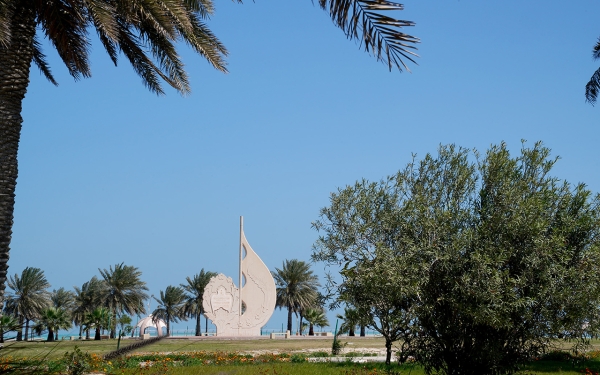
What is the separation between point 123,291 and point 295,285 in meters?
15.4

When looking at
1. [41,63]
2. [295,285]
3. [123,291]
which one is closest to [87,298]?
[123,291]

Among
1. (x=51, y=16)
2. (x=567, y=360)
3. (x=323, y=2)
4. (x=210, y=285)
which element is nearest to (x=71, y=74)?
(x=51, y=16)

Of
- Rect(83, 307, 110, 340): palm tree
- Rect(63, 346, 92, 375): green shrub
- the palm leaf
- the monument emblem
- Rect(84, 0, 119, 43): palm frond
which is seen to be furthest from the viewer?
Rect(83, 307, 110, 340): palm tree

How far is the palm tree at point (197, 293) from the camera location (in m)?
57.1

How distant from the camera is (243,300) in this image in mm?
42812

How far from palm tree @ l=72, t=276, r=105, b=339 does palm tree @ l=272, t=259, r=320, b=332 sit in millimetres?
15832

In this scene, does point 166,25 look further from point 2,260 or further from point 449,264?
point 449,264

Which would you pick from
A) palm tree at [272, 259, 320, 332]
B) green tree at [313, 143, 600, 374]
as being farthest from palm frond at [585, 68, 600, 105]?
palm tree at [272, 259, 320, 332]

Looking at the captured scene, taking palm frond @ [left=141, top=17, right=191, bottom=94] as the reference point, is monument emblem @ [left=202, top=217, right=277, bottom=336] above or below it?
below

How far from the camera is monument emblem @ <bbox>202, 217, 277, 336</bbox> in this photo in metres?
42.2

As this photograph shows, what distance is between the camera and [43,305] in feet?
172

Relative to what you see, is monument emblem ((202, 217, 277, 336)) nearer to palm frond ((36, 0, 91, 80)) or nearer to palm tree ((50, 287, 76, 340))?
palm tree ((50, 287, 76, 340))

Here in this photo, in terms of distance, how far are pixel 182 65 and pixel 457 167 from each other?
6169mm

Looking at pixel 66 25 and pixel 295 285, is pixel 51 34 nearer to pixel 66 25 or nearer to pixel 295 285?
pixel 66 25
